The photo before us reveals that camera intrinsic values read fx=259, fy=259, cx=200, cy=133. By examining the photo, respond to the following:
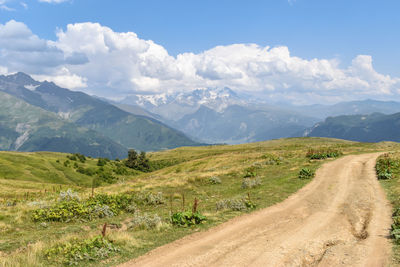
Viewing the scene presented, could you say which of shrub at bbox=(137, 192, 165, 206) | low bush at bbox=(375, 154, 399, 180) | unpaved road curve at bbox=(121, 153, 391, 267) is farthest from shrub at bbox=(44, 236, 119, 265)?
low bush at bbox=(375, 154, 399, 180)

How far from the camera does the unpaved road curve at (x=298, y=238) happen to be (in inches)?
412

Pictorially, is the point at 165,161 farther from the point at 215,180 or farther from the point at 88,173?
the point at 215,180

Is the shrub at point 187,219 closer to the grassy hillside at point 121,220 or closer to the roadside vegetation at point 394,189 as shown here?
the grassy hillside at point 121,220

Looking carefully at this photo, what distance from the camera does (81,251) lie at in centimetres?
1099

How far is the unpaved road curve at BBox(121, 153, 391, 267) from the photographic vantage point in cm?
1045

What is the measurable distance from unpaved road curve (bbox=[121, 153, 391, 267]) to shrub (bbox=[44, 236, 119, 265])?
1.42 m

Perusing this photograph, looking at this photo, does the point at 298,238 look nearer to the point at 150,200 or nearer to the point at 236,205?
the point at 236,205

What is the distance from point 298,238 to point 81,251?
9970 millimetres

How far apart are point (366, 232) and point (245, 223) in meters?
6.19

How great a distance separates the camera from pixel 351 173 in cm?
3030

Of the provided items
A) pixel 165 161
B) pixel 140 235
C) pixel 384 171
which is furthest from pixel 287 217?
pixel 165 161

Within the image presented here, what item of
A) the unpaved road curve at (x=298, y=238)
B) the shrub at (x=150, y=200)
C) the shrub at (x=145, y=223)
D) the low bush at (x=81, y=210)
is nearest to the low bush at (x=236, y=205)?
the unpaved road curve at (x=298, y=238)

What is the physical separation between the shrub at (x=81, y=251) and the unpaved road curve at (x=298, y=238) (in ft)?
4.66

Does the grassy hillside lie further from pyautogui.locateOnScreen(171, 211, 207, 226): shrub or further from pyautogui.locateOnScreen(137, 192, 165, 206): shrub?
pyautogui.locateOnScreen(171, 211, 207, 226): shrub
